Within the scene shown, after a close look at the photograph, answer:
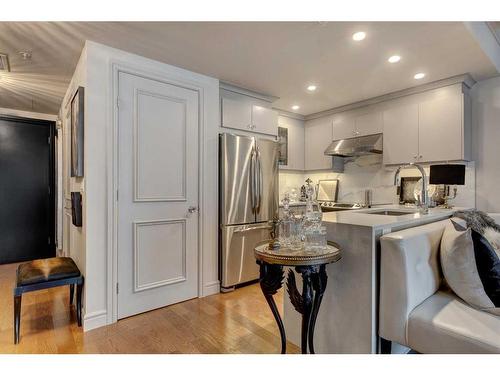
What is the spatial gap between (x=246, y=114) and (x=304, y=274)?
243 cm

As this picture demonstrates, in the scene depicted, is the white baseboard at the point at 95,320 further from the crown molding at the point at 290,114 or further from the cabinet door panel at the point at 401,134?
the cabinet door panel at the point at 401,134

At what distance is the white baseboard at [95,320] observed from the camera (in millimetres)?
2225

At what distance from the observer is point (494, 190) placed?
3.05 meters

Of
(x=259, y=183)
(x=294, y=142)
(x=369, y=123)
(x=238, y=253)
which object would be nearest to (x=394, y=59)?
(x=369, y=123)

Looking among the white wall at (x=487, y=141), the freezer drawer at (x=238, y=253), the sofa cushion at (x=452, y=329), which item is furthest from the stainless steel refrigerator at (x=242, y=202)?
the white wall at (x=487, y=141)

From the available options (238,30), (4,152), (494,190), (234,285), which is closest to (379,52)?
(238,30)

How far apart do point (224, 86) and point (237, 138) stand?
2.20 ft

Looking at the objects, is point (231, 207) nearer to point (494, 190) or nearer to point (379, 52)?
point (379, 52)

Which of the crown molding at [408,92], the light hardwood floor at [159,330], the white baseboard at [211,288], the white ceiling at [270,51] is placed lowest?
the light hardwood floor at [159,330]

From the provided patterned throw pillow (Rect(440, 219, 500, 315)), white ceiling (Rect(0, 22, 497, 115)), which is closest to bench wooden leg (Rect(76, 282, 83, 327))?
white ceiling (Rect(0, 22, 497, 115))

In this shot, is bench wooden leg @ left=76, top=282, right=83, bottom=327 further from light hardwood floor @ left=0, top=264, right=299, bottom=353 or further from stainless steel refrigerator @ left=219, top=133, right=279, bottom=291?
stainless steel refrigerator @ left=219, top=133, right=279, bottom=291

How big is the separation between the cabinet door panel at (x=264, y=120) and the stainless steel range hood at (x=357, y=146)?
1013 mm

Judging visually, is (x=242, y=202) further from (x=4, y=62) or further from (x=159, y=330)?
(x=4, y=62)
